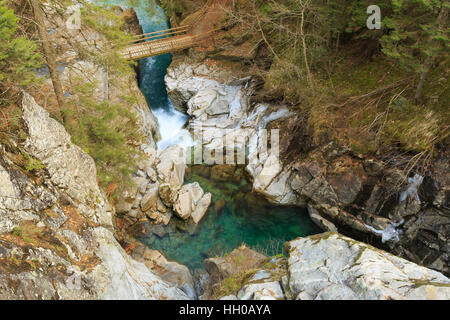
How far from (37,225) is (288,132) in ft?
35.6

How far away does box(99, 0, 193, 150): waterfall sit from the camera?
16.3 metres

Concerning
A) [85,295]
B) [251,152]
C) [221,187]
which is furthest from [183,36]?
[85,295]

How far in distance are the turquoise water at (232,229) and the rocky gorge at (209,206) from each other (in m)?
0.37

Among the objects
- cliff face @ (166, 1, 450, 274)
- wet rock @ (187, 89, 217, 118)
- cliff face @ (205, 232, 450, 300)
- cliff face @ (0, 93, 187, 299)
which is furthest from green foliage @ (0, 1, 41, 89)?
wet rock @ (187, 89, 217, 118)

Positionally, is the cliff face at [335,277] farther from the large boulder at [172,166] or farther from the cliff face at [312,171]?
the large boulder at [172,166]

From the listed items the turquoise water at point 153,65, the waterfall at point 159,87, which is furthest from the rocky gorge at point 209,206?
the turquoise water at point 153,65

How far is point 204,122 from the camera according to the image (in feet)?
52.0

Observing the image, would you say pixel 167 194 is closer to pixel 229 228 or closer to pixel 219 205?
pixel 219 205

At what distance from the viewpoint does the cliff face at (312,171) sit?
10.0 m

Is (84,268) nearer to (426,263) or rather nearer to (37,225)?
(37,225)

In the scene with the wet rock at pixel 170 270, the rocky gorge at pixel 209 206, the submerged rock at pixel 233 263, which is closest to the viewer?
the rocky gorge at pixel 209 206

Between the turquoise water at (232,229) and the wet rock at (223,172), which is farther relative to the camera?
the wet rock at (223,172)

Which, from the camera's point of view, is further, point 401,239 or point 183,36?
point 183,36

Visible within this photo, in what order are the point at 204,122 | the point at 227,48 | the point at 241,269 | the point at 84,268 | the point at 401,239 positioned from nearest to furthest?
the point at 84,268
the point at 241,269
the point at 401,239
the point at 204,122
the point at 227,48
